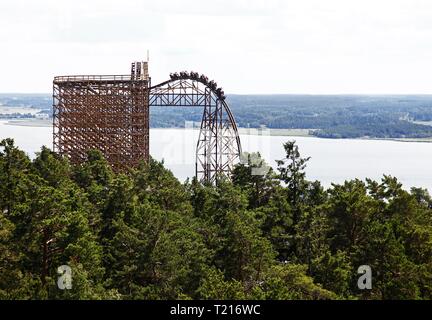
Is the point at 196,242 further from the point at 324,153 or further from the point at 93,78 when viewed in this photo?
the point at 324,153

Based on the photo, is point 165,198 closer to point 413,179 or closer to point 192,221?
point 192,221

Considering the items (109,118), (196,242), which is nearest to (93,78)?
(109,118)

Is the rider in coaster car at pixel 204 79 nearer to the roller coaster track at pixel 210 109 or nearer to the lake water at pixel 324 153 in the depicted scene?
the roller coaster track at pixel 210 109

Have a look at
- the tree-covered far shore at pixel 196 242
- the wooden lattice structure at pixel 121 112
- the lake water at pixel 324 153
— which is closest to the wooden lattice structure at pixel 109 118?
the wooden lattice structure at pixel 121 112

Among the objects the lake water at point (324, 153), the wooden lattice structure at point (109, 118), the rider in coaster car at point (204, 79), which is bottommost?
the lake water at point (324, 153)

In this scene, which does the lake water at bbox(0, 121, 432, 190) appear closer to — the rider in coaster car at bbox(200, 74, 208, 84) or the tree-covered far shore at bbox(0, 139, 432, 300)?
the rider in coaster car at bbox(200, 74, 208, 84)

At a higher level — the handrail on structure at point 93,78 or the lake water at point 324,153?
the handrail on structure at point 93,78

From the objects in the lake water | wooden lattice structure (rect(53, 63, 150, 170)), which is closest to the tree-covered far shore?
wooden lattice structure (rect(53, 63, 150, 170))

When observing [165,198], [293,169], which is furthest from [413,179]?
[165,198]
